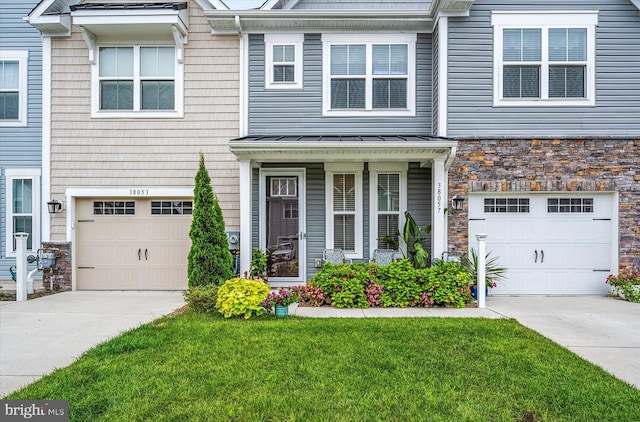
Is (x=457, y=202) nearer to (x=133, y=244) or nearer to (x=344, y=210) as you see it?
(x=344, y=210)

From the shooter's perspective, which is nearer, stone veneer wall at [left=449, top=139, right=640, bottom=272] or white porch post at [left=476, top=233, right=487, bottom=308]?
white porch post at [left=476, top=233, right=487, bottom=308]

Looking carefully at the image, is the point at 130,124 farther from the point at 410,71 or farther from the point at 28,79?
the point at 410,71

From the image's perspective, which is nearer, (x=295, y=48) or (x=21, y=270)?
(x=21, y=270)

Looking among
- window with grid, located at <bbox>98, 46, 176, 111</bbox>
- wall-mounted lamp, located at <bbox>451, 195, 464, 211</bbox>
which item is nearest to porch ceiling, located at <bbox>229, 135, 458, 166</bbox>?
wall-mounted lamp, located at <bbox>451, 195, 464, 211</bbox>

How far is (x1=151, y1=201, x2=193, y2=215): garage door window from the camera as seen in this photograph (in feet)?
27.8

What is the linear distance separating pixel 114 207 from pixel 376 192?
5.92 meters

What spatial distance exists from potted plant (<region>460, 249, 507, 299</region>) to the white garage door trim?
604cm

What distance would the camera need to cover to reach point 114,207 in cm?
854

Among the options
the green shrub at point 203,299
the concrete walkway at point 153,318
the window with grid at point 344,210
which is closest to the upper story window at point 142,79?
the window with grid at point 344,210

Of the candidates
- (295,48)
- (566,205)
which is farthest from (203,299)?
(566,205)

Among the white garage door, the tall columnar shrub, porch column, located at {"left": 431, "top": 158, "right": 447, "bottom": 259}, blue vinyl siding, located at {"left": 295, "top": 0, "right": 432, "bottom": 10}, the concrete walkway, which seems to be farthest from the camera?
blue vinyl siding, located at {"left": 295, "top": 0, "right": 432, "bottom": 10}

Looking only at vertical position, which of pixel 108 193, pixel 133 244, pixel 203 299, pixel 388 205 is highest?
pixel 108 193

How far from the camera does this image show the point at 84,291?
331 inches

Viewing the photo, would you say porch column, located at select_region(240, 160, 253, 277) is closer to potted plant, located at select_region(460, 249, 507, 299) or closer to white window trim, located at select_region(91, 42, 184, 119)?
white window trim, located at select_region(91, 42, 184, 119)
